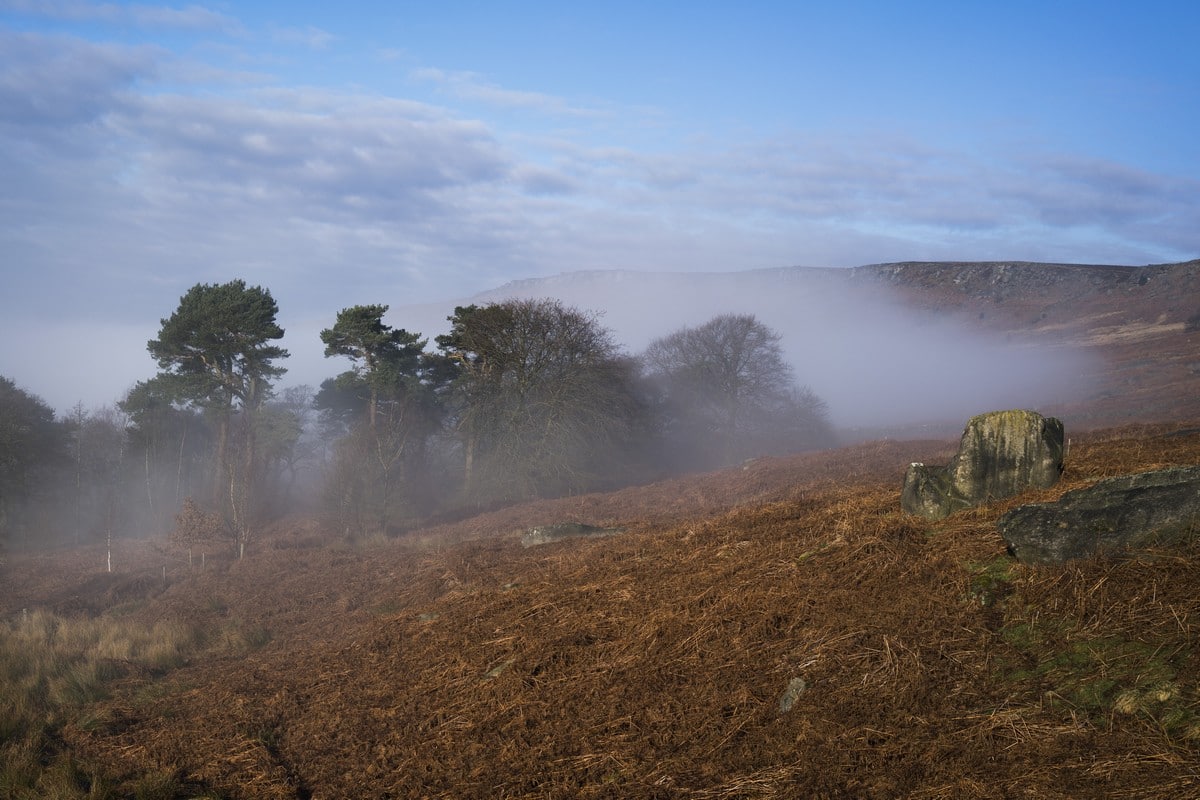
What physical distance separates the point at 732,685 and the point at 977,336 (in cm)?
8714

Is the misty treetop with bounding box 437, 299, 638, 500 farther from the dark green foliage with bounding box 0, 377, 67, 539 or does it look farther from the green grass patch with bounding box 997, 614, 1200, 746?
the green grass patch with bounding box 997, 614, 1200, 746

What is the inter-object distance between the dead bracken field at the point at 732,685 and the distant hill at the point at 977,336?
1907 cm

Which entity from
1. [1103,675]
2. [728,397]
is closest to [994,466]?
[1103,675]

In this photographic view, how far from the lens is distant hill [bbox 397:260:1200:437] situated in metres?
39.7

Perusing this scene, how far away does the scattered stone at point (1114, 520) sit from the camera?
5719 millimetres

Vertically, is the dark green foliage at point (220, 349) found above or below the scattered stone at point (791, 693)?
above

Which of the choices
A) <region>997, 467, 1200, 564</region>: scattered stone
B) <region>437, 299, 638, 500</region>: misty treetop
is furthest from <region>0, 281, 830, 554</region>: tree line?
<region>997, 467, 1200, 564</region>: scattered stone

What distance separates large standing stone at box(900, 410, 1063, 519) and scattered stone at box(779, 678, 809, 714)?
3.07 meters

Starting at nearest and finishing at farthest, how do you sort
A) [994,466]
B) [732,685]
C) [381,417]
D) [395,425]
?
[732,685], [994,466], [395,425], [381,417]

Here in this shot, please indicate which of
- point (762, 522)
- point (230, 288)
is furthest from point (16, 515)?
point (762, 522)

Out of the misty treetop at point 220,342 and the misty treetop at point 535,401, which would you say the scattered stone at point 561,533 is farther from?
the misty treetop at point 220,342

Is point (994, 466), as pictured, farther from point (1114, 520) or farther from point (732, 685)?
point (732, 685)

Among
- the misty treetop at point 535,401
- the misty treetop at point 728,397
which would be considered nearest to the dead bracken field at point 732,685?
the misty treetop at point 535,401

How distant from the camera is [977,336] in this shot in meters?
82.4
